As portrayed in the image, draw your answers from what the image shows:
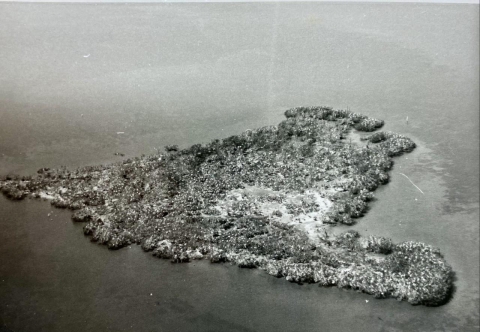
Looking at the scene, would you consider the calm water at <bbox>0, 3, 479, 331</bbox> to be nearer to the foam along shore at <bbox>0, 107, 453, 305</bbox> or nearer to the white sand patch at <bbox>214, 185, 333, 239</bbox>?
the foam along shore at <bbox>0, 107, 453, 305</bbox>

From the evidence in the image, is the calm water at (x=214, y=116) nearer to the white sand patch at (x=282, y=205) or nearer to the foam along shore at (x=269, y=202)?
the foam along shore at (x=269, y=202)

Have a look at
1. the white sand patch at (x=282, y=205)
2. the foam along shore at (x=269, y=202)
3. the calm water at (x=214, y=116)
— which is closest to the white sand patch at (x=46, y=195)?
the foam along shore at (x=269, y=202)

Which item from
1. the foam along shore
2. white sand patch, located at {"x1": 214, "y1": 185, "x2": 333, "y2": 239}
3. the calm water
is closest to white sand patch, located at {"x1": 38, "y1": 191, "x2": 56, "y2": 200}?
the foam along shore

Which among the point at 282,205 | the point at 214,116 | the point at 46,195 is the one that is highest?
the point at 214,116

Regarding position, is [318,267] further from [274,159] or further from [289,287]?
[274,159]

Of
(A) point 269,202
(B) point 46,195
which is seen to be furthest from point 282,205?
(B) point 46,195

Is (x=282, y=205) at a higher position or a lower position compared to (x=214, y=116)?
lower

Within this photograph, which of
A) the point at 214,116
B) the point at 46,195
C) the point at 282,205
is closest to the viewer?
the point at 282,205

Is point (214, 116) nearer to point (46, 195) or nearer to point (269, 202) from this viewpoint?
point (269, 202)
